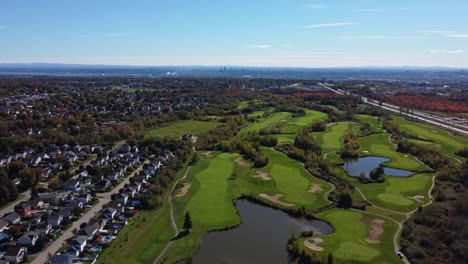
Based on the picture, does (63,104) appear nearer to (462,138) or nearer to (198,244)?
(198,244)

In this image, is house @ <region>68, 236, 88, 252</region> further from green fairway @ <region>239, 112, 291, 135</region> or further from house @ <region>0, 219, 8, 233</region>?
green fairway @ <region>239, 112, 291, 135</region>

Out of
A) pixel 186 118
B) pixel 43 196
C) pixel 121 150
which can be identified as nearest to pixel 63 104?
pixel 186 118

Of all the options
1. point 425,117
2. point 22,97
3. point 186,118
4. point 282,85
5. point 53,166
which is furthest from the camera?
point 282,85

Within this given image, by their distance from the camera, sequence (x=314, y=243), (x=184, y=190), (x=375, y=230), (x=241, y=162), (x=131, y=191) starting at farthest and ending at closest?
(x=241, y=162) < (x=184, y=190) < (x=131, y=191) < (x=375, y=230) < (x=314, y=243)

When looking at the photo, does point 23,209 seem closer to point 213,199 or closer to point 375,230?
point 213,199

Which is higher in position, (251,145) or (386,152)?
(251,145)

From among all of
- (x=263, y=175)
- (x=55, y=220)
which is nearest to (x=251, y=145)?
(x=263, y=175)

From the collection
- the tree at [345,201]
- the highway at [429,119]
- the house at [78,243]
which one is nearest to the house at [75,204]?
the house at [78,243]

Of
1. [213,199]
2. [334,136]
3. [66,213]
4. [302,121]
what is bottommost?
[334,136]
